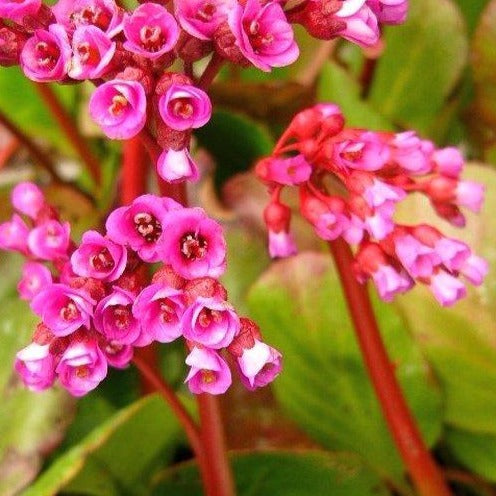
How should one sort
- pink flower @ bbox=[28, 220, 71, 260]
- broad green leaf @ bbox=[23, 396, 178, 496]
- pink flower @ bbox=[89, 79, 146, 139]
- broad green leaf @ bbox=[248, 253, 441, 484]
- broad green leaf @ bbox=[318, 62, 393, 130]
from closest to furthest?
pink flower @ bbox=[89, 79, 146, 139]
pink flower @ bbox=[28, 220, 71, 260]
broad green leaf @ bbox=[23, 396, 178, 496]
broad green leaf @ bbox=[248, 253, 441, 484]
broad green leaf @ bbox=[318, 62, 393, 130]

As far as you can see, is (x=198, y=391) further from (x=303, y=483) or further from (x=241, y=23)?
(x=303, y=483)

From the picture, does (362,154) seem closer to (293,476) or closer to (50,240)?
(50,240)

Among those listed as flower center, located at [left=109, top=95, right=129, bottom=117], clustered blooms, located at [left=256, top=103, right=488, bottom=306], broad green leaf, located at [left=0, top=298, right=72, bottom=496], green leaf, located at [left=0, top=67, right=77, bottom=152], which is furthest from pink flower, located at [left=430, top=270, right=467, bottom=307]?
green leaf, located at [left=0, top=67, right=77, bottom=152]

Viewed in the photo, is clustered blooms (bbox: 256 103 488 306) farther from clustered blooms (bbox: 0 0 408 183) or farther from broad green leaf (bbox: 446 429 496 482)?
broad green leaf (bbox: 446 429 496 482)

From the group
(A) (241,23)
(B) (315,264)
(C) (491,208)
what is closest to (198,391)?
(A) (241,23)

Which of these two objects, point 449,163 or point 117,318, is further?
point 449,163

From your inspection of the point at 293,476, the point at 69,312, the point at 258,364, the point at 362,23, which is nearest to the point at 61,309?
the point at 69,312
